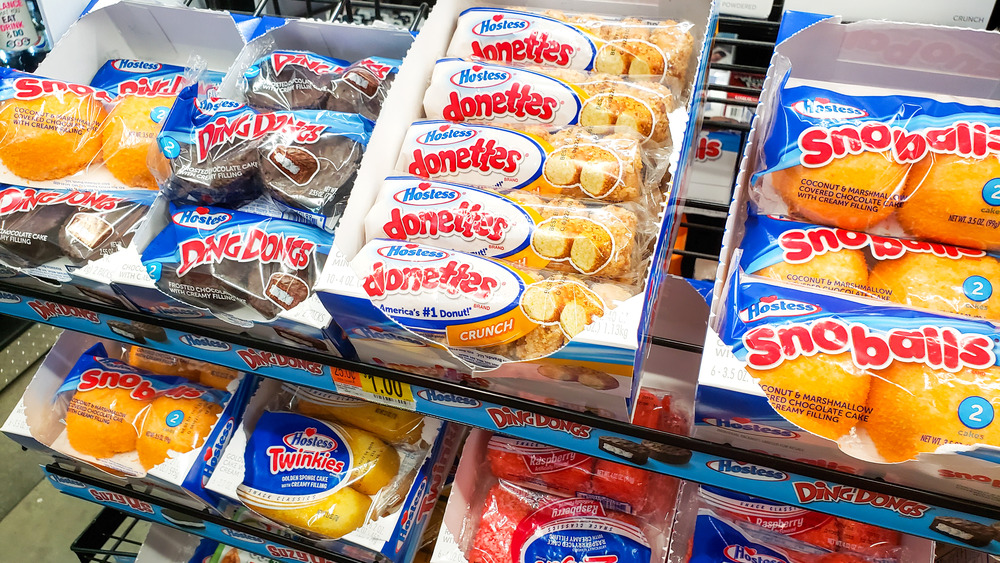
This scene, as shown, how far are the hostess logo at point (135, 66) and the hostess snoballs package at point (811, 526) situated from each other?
5.15 feet

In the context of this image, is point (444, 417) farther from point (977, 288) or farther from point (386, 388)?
point (977, 288)

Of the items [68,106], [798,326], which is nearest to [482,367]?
[798,326]

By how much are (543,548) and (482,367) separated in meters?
0.53

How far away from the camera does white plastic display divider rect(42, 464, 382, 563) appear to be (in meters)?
1.47

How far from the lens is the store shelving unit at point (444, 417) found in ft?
3.03

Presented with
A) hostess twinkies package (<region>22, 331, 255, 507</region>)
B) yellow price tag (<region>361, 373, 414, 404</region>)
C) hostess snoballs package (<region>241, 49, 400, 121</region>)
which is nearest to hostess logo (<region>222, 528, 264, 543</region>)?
hostess twinkies package (<region>22, 331, 255, 507</region>)

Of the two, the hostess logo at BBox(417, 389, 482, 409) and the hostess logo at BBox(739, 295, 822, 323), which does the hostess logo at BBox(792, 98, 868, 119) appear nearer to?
the hostess logo at BBox(739, 295, 822, 323)

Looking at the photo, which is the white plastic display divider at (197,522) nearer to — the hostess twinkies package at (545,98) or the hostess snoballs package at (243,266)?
the hostess snoballs package at (243,266)

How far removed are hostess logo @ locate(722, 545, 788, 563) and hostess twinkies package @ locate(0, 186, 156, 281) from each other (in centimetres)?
126

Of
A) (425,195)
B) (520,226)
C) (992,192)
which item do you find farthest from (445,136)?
(992,192)

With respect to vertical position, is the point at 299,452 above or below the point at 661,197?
below

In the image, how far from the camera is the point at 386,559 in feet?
4.58

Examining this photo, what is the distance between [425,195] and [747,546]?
2.86 feet

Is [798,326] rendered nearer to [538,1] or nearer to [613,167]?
[613,167]
